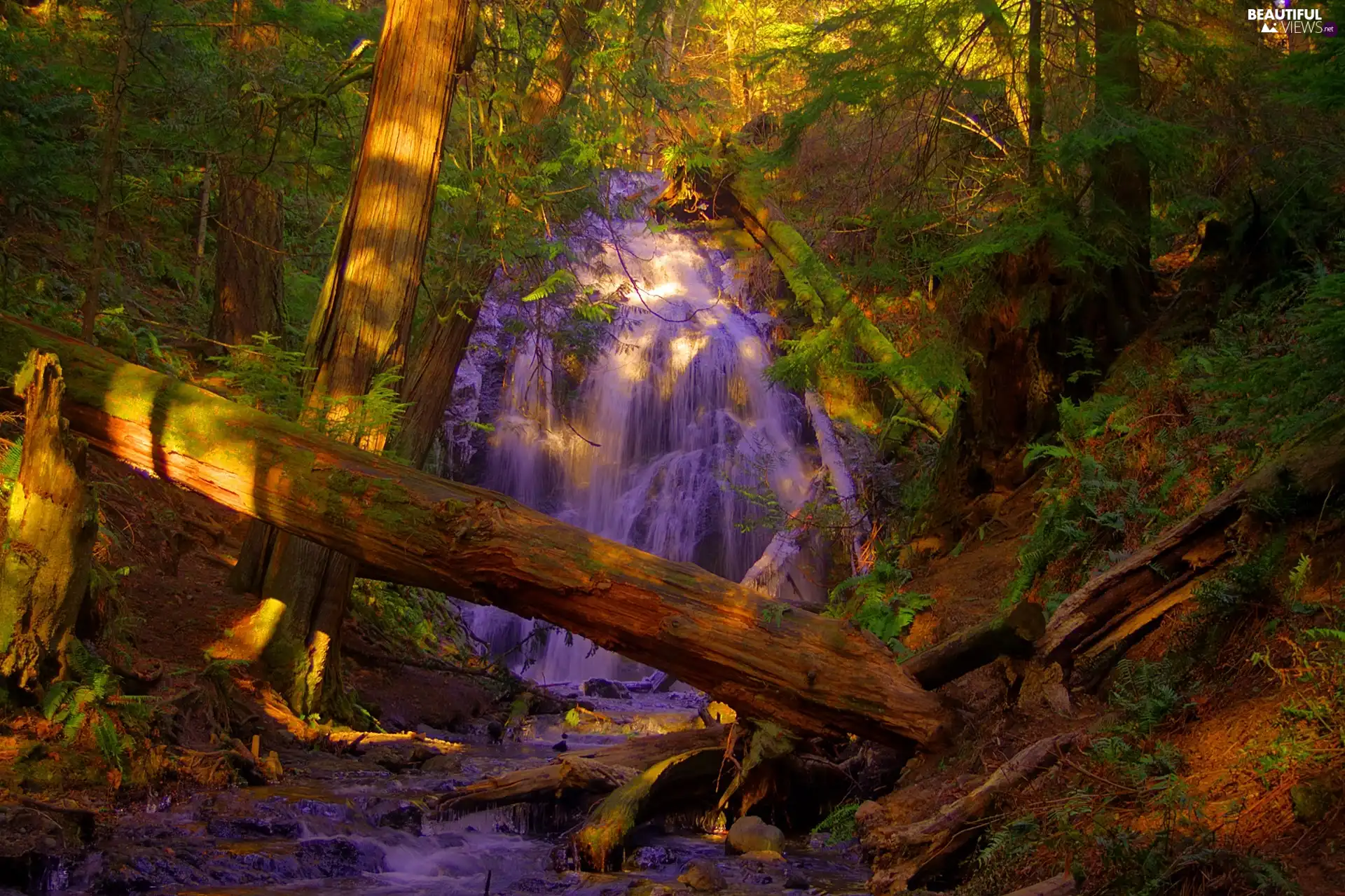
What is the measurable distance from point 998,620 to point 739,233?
20.0m

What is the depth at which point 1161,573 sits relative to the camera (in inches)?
187

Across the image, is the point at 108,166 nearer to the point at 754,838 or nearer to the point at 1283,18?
the point at 754,838

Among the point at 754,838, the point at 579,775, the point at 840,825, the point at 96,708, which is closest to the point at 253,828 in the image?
the point at 96,708

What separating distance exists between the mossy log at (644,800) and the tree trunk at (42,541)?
296 centimetres

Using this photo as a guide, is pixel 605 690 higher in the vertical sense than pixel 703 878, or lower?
higher

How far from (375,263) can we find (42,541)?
3.02 m

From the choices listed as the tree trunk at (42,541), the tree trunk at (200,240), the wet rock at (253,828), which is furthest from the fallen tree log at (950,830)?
the tree trunk at (200,240)

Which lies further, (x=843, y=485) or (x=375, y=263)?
(x=843, y=485)

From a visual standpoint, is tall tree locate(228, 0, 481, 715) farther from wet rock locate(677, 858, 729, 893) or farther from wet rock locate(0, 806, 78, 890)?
wet rock locate(677, 858, 729, 893)

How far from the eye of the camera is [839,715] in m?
5.32

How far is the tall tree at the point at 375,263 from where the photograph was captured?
6.98 m

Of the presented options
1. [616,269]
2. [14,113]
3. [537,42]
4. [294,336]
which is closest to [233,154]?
[14,113]

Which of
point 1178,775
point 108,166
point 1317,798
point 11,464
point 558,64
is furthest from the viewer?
point 558,64

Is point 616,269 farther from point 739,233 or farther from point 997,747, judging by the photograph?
point 997,747
